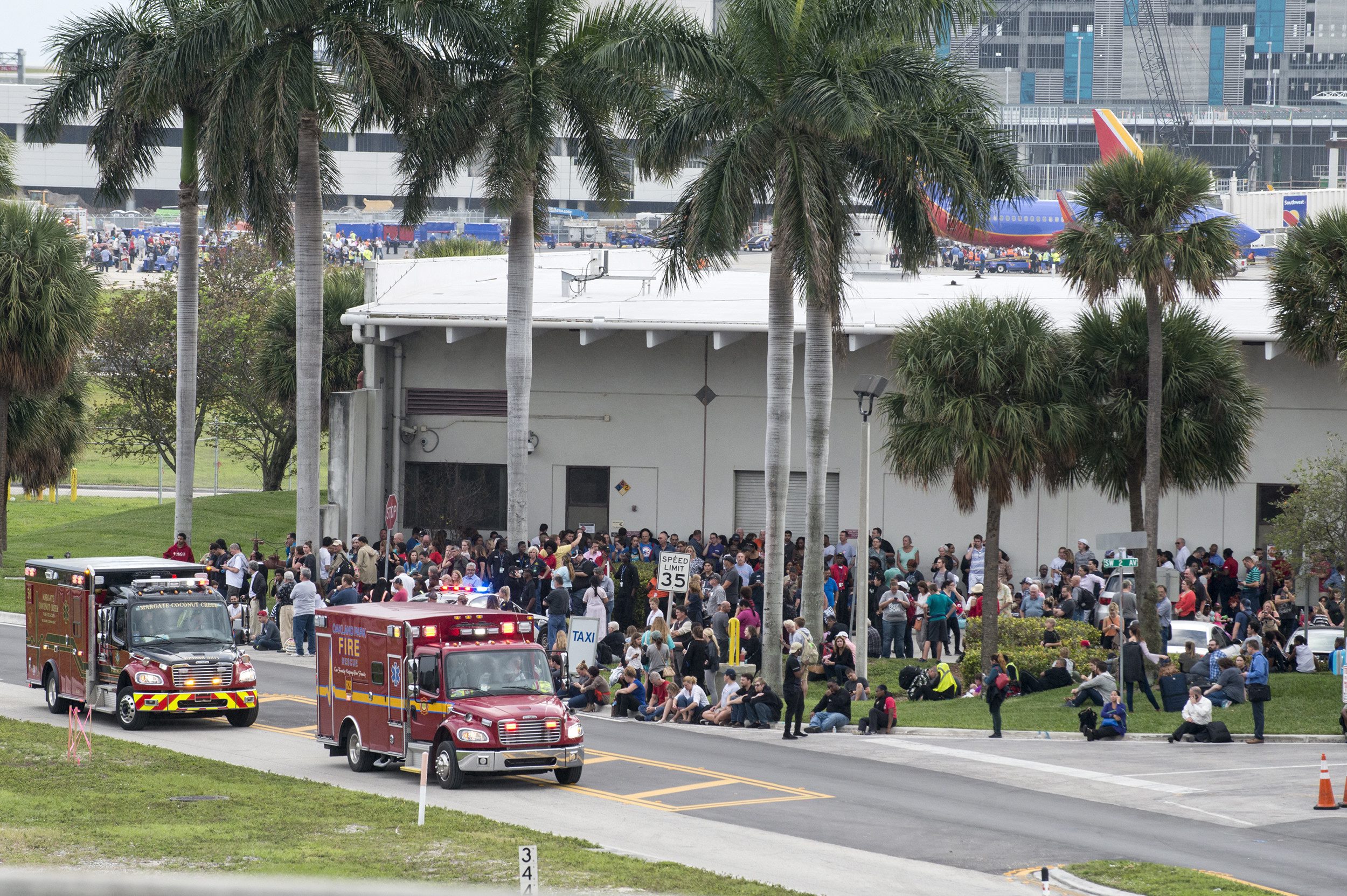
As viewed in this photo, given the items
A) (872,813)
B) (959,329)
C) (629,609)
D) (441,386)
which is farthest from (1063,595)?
(441,386)

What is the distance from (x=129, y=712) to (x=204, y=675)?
118cm

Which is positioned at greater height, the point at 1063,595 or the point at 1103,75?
the point at 1103,75

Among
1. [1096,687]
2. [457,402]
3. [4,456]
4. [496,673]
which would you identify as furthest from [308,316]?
[1096,687]

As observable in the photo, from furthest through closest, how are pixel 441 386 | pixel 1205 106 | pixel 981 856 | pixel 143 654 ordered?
pixel 1205 106, pixel 441 386, pixel 143 654, pixel 981 856

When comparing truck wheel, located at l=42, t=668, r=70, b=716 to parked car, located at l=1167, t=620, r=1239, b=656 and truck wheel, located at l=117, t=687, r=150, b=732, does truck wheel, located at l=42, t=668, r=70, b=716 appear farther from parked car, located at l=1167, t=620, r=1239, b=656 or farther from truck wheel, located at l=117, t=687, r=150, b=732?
parked car, located at l=1167, t=620, r=1239, b=656

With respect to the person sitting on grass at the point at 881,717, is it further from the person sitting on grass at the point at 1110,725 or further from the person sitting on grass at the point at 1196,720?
the person sitting on grass at the point at 1196,720

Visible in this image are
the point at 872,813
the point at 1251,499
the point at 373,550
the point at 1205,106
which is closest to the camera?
the point at 872,813

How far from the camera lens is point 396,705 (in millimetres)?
19109

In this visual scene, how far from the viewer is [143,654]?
73.9ft

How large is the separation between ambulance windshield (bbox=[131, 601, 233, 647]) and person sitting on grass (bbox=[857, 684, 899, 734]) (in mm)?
9752

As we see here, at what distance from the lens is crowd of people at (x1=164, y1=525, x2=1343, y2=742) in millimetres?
24156

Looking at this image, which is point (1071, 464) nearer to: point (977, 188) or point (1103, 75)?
point (977, 188)

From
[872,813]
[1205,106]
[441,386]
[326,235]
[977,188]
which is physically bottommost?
[872,813]

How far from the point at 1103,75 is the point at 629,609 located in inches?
6960
